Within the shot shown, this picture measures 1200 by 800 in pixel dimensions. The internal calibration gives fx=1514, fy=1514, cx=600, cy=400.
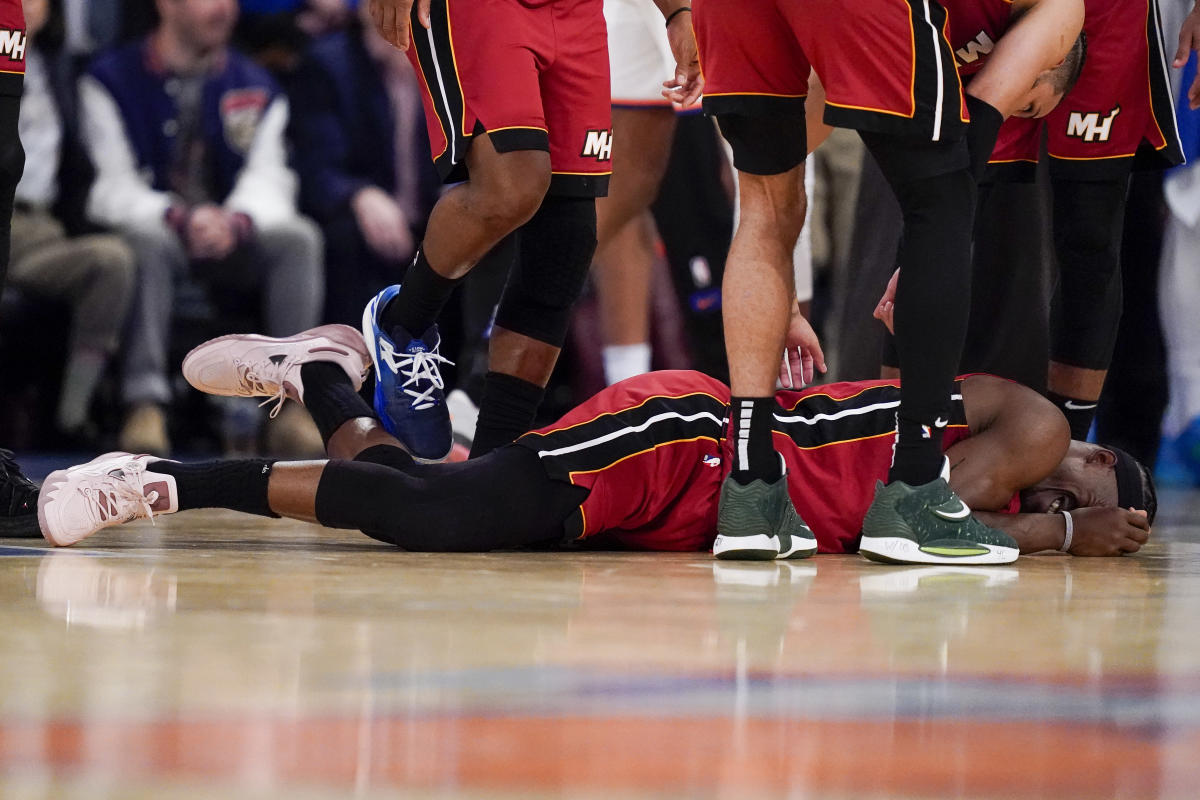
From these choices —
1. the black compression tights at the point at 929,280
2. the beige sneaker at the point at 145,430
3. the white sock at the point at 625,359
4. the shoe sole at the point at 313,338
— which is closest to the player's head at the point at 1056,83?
the black compression tights at the point at 929,280

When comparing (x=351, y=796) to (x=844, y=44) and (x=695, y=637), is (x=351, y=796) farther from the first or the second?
(x=844, y=44)

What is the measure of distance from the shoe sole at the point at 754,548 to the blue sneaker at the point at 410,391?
1.96 feet

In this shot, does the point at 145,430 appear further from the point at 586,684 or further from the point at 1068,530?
the point at 586,684

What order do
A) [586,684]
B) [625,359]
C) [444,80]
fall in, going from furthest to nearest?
[625,359] → [444,80] → [586,684]

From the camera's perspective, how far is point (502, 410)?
2.65m

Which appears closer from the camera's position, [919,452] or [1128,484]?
[919,452]

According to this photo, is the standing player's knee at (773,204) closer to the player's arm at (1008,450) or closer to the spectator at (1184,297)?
the player's arm at (1008,450)

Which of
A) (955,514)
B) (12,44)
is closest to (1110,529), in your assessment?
(955,514)

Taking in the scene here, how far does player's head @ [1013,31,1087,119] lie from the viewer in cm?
267

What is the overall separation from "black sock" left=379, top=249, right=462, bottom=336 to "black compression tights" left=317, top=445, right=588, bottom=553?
1.43 ft

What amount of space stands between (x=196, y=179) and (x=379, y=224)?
0.63 metres

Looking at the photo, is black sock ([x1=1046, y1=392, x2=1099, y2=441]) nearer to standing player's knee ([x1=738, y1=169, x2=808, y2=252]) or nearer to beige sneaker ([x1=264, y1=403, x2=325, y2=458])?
standing player's knee ([x1=738, y1=169, x2=808, y2=252])

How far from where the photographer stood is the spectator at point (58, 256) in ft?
15.8

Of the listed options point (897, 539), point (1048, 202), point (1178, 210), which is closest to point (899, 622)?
point (897, 539)
